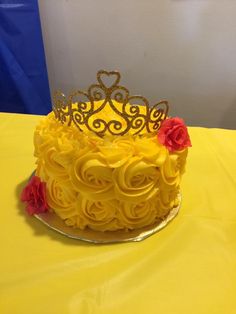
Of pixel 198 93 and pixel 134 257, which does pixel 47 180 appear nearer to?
pixel 134 257

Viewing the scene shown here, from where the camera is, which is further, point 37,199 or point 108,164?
point 37,199

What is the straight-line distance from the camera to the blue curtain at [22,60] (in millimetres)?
1473

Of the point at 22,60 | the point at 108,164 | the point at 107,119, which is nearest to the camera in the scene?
the point at 108,164

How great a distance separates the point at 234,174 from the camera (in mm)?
952

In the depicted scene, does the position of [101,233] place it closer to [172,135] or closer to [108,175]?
[108,175]

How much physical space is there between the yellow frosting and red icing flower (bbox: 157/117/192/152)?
0.05 feet

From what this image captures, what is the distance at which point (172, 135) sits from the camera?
726mm

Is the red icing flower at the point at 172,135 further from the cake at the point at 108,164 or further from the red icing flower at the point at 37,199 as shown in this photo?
the red icing flower at the point at 37,199

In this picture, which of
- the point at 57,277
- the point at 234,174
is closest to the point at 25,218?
the point at 57,277

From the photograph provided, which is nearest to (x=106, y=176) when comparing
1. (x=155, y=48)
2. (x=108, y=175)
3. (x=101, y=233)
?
(x=108, y=175)

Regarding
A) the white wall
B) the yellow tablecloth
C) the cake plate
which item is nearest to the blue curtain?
the white wall

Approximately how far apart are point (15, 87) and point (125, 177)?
1.14 m

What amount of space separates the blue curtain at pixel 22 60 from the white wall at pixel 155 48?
4.1 inches

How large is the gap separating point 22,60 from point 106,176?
44.3 inches
